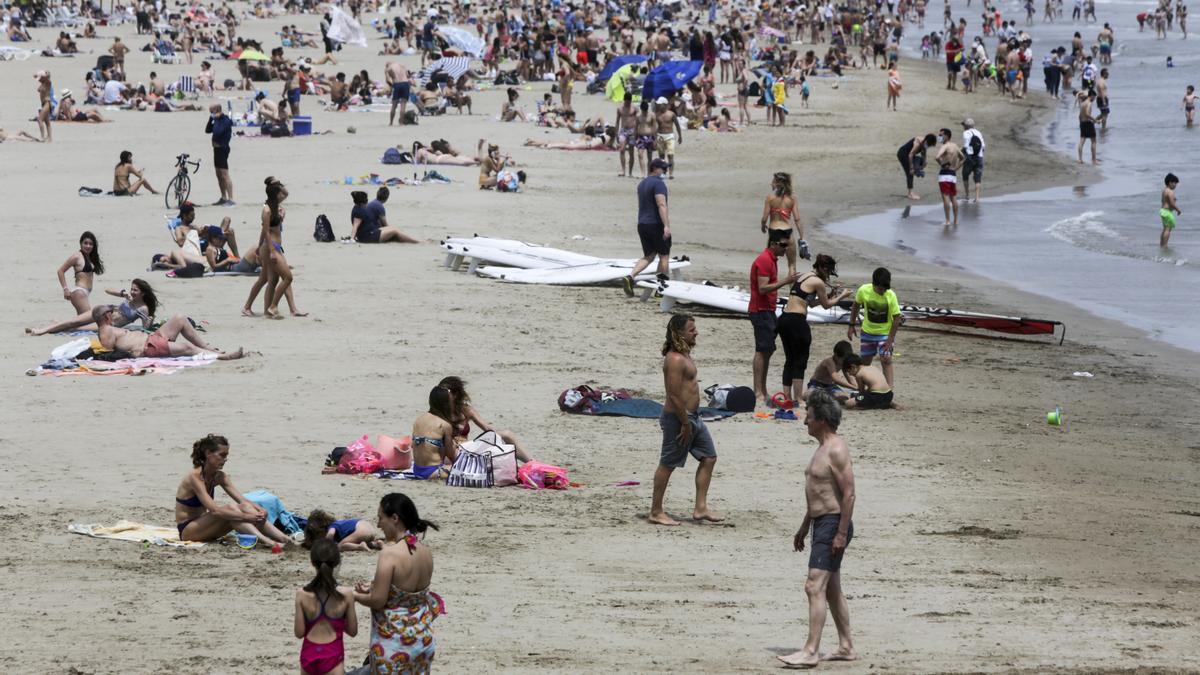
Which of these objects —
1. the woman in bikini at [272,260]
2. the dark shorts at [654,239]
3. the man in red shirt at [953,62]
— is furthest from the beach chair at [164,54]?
the woman in bikini at [272,260]

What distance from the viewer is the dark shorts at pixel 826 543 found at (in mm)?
6758

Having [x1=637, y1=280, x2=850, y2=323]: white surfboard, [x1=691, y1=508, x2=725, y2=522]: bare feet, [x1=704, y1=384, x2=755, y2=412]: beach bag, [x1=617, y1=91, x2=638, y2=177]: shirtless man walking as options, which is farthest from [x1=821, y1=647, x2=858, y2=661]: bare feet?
[x1=617, y1=91, x2=638, y2=177]: shirtless man walking

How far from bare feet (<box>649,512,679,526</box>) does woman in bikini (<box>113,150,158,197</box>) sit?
15475mm

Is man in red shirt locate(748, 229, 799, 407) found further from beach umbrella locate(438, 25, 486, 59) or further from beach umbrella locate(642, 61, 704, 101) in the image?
beach umbrella locate(438, 25, 486, 59)

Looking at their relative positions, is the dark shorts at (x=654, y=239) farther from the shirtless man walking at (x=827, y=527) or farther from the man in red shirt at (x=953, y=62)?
the man in red shirt at (x=953, y=62)

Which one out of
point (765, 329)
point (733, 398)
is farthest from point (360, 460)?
point (765, 329)

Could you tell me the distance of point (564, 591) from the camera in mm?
7691

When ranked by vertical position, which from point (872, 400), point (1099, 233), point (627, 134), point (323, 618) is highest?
point (627, 134)

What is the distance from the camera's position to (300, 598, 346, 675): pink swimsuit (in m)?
5.75

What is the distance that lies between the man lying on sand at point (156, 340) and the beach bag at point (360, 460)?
339 cm

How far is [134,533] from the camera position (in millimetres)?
8375

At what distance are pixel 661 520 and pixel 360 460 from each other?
7.09 ft

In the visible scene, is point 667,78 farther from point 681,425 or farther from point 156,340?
point 681,425

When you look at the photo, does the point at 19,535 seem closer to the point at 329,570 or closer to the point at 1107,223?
the point at 329,570
